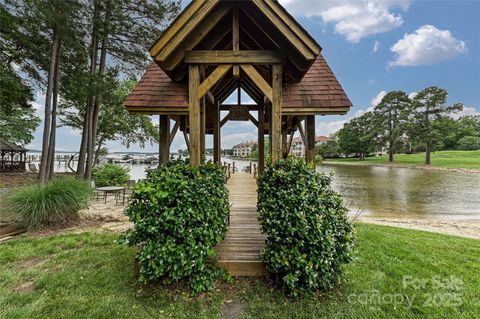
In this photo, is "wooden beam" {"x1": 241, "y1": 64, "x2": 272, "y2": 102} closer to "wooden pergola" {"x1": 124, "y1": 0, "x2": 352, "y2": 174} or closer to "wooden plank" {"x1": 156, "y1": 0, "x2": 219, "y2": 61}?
"wooden pergola" {"x1": 124, "y1": 0, "x2": 352, "y2": 174}

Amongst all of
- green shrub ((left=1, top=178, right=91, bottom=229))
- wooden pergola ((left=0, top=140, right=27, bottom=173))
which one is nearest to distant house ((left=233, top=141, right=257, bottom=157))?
wooden pergola ((left=0, top=140, right=27, bottom=173))

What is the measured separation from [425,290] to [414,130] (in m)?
41.0

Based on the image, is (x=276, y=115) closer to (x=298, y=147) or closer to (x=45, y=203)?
(x=45, y=203)

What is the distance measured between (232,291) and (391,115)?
49366mm

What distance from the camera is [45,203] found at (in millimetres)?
6105

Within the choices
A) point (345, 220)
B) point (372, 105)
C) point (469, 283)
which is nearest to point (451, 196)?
point (469, 283)

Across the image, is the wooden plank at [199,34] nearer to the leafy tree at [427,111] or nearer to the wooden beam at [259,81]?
the wooden beam at [259,81]

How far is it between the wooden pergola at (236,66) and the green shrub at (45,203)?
3.61 meters

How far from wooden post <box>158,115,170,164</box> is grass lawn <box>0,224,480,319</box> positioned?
2085mm

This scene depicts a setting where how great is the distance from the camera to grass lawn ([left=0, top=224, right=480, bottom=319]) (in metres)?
→ 2.87

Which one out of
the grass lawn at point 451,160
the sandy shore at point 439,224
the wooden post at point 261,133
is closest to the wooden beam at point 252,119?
the wooden post at point 261,133

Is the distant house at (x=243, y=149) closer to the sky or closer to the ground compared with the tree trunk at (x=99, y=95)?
closer to the sky

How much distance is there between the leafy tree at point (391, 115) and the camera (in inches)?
1571

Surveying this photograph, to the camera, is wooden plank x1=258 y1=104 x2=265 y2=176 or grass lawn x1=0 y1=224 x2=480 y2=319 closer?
grass lawn x1=0 y1=224 x2=480 y2=319
